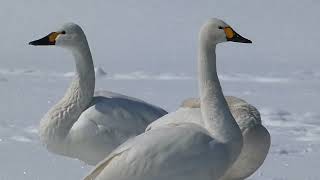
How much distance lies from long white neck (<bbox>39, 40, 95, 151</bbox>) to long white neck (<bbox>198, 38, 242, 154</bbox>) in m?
1.54

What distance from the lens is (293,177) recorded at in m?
6.78

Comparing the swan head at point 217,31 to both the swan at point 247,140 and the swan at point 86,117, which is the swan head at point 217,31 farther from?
the swan at point 86,117

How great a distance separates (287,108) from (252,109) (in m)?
4.95

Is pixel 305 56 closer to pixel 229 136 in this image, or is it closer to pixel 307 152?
pixel 307 152

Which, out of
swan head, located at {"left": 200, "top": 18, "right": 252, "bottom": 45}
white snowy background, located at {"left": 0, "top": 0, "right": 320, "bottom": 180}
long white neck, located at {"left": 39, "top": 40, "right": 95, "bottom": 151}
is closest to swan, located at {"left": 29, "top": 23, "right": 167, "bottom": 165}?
long white neck, located at {"left": 39, "top": 40, "right": 95, "bottom": 151}

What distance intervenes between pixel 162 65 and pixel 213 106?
12070mm

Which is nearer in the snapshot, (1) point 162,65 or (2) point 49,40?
(2) point 49,40

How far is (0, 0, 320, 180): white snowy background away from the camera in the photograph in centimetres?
775

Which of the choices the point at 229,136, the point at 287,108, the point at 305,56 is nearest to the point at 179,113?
the point at 229,136

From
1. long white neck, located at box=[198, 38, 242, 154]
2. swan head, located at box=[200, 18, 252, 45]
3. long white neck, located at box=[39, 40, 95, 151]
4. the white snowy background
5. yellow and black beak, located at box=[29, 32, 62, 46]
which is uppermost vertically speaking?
swan head, located at box=[200, 18, 252, 45]

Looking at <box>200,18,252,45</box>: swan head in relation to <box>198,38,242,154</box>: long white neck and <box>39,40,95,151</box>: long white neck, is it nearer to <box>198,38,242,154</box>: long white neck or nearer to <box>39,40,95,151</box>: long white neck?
<box>198,38,242,154</box>: long white neck

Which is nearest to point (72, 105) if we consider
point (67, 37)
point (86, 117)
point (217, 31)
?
point (86, 117)

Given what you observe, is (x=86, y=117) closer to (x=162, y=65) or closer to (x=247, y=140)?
(x=247, y=140)

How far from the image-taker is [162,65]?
56.4 ft
